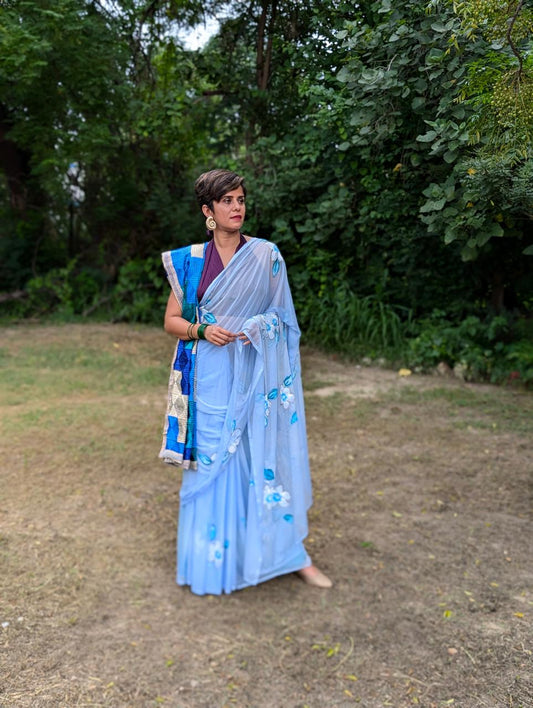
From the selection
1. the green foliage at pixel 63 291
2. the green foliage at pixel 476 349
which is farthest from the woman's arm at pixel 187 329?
the green foliage at pixel 63 291

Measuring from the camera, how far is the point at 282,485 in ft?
9.58

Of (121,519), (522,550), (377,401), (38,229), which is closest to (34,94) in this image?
(38,229)

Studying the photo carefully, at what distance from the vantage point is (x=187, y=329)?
9.07 ft

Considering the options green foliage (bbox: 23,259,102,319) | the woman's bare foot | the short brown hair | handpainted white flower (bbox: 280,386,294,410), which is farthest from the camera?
green foliage (bbox: 23,259,102,319)

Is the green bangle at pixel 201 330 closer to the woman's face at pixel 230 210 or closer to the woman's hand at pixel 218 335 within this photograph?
the woman's hand at pixel 218 335

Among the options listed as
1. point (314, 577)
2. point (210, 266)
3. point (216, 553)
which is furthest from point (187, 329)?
point (314, 577)

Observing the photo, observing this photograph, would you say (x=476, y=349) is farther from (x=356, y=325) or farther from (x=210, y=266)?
(x=210, y=266)

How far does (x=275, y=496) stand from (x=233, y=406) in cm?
46

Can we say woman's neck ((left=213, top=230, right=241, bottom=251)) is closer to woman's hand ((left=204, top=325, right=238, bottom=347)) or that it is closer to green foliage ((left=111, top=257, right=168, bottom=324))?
woman's hand ((left=204, top=325, right=238, bottom=347))

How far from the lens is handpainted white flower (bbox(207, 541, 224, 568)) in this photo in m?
2.93

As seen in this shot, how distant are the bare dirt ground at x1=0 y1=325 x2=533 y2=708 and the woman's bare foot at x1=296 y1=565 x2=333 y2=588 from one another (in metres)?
0.04

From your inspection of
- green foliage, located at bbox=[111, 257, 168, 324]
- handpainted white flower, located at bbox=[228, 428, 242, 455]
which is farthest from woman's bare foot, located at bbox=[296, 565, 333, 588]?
green foliage, located at bbox=[111, 257, 168, 324]

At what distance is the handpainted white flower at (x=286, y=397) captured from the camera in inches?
114

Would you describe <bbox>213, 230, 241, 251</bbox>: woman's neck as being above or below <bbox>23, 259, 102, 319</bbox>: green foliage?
above
